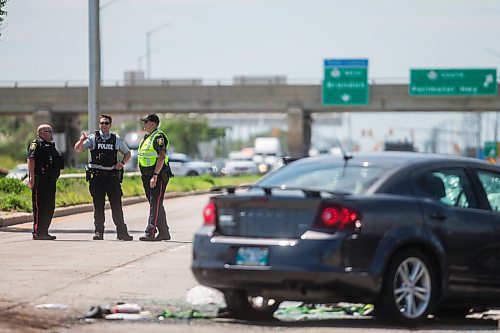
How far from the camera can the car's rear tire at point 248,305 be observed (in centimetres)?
1123

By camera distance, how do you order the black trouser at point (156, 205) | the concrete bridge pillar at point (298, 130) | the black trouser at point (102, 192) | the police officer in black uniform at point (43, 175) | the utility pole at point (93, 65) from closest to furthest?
the black trouser at point (156, 205) → the black trouser at point (102, 192) → the police officer in black uniform at point (43, 175) → the utility pole at point (93, 65) → the concrete bridge pillar at point (298, 130)

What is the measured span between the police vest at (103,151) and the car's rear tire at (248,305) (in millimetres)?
8719

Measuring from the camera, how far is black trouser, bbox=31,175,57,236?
20.7 m

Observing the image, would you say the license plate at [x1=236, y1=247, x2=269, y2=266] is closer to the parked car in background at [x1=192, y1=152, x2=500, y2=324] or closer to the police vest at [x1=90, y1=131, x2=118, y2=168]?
the parked car in background at [x1=192, y1=152, x2=500, y2=324]

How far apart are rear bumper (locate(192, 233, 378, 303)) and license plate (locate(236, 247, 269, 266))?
0.03 m

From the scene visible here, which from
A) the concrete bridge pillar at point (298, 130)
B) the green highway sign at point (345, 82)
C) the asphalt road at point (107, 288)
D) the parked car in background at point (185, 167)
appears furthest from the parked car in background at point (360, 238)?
the concrete bridge pillar at point (298, 130)

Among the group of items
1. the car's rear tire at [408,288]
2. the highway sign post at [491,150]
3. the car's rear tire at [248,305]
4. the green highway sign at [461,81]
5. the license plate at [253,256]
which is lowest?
the highway sign post at [491,150]

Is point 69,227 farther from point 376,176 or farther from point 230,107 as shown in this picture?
point 230,107

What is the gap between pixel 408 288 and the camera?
10.9m

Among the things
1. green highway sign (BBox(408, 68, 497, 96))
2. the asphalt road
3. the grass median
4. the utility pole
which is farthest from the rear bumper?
green highway sign (BBox(408, 68, 497, 96))

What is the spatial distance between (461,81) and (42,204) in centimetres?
5840

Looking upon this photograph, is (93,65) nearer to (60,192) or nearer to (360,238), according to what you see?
(60,192)

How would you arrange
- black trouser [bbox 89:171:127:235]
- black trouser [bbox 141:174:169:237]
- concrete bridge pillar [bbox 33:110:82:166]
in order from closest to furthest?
1. black trouser [bbox 141:174:169:237]
2. black trouser [bbox 89:171:127:235]
3. concrete bridge pillar [bbox 33:110:82:166]

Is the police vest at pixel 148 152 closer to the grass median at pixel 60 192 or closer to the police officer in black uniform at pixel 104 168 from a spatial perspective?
the police officer in black uniform at pixel 104 168
